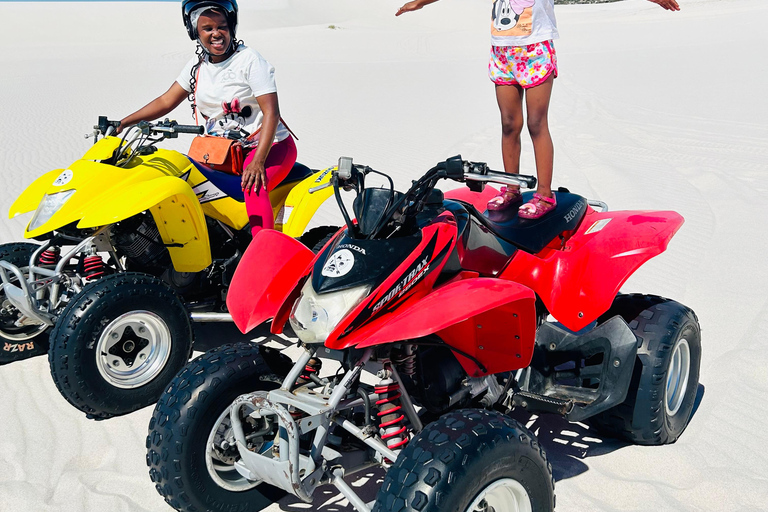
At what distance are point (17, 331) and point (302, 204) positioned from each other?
6.89 ft

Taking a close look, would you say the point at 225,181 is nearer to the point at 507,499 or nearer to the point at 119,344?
the point at 119,344

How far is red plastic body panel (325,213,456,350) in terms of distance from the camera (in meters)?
2.81

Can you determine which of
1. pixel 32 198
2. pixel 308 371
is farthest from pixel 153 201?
pixel 308 371

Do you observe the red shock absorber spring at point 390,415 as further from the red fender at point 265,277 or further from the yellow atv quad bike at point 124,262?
the yellow atv quad bike at point 124,262

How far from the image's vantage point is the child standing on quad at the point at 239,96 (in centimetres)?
483

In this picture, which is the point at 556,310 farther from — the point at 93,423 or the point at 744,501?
the point at 93,423

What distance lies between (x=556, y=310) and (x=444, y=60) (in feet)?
83.9

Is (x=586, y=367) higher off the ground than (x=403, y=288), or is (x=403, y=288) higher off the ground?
(x=403, y=288)

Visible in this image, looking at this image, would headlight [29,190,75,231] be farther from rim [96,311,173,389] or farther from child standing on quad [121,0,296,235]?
child standing on quad [121,0,296,235]

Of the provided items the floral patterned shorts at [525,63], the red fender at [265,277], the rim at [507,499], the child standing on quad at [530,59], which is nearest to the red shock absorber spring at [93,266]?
the red fender at [265,277]

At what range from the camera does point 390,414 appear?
307cm

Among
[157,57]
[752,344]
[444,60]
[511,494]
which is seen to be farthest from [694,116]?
[157,57]

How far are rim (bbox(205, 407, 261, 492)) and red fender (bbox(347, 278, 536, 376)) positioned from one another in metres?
0.79

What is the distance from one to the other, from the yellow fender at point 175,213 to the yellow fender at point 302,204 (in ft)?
1.96
